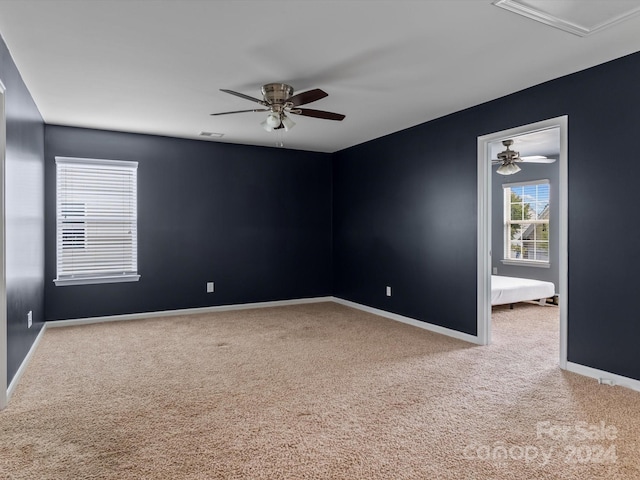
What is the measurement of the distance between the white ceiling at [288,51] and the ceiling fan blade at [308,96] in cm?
19

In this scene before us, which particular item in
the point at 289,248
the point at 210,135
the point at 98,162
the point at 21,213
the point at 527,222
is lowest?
the point at 289,248

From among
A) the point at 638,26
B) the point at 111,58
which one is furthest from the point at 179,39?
the point at 638,26

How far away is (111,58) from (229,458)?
9.33 ft

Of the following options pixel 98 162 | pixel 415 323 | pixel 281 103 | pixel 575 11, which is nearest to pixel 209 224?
pixel 98 162

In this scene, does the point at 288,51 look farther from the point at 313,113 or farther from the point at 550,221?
the point at 550,221

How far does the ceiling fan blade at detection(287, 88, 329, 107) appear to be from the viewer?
3.11m

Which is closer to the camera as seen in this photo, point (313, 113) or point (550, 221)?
point (313, 113)

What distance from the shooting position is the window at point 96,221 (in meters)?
4.99

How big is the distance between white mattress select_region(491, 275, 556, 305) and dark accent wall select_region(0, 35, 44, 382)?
5.27 metres

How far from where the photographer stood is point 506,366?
3477 mm

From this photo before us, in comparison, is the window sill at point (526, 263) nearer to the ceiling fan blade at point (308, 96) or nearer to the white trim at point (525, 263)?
the white trim at point (525, 263)

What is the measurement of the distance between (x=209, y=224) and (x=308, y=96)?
315 cm

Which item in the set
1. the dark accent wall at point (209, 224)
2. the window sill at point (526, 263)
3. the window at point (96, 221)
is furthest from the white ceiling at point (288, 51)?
the window sill at point (526, 263)

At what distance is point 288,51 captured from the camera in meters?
2.90
